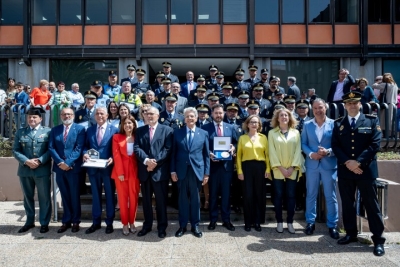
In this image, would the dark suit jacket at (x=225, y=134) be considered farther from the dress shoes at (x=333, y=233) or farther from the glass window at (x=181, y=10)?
the glass window at (x=181, y=10)

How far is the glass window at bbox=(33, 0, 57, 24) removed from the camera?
17125 mm

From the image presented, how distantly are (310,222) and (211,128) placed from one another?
2.36 metres

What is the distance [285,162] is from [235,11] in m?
12.1

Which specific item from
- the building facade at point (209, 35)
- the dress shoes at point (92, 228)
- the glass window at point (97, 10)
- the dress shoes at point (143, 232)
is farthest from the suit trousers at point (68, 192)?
the glass window at point (97, 10)

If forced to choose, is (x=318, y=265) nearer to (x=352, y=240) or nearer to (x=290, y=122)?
(x=352, y=240)

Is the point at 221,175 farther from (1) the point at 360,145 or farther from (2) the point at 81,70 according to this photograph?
(2) the point at 81,70

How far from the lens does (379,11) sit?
1697cm

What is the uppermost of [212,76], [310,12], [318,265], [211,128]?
[310,12]

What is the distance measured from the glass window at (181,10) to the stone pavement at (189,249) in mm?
12250

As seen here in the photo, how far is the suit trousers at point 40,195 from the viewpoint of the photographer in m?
6.52

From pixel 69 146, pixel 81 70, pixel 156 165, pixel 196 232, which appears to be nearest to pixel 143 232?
pixel 196 232

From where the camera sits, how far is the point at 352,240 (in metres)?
5.87

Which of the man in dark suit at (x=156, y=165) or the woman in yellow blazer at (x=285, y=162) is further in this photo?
the woman in yellow blazer at (x=285, y=162)

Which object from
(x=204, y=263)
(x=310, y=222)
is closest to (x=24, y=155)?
(x=204, y=263)
